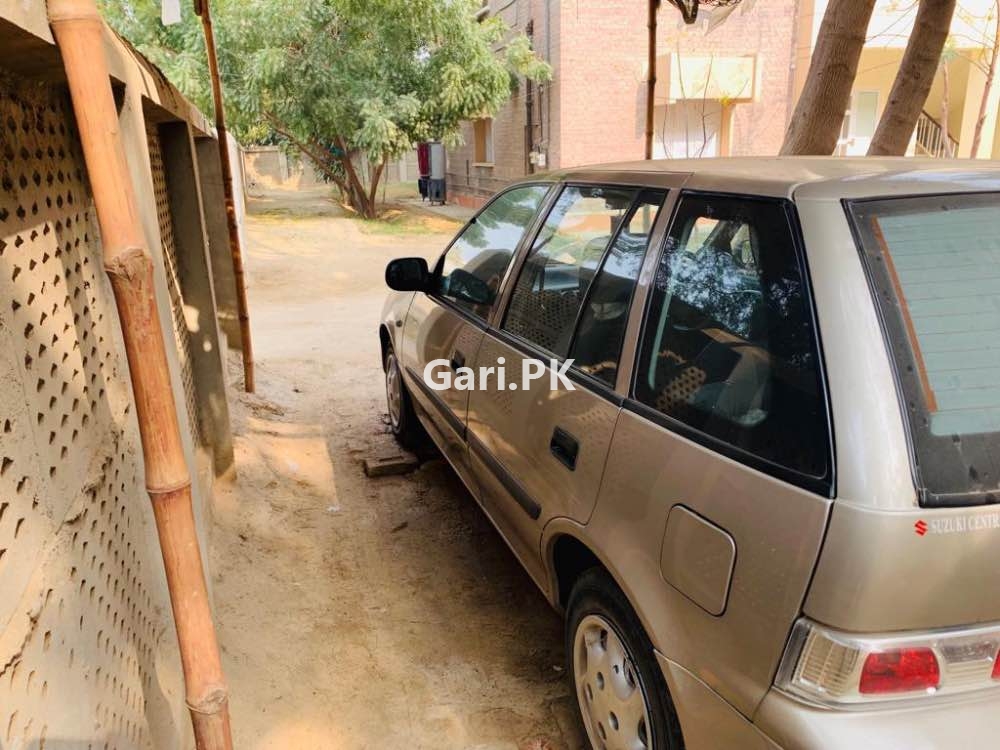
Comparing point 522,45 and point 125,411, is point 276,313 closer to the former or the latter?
point 125,411

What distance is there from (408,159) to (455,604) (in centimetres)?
3550

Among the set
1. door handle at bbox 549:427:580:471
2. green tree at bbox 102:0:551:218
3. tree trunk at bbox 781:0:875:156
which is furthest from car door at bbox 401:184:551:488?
green tree at bbox 102:0:551:218

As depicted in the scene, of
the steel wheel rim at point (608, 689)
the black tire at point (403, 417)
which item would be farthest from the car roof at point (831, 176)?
the black tire at point (403, 417)

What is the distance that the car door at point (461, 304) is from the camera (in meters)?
3.31

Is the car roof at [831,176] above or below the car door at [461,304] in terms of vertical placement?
above

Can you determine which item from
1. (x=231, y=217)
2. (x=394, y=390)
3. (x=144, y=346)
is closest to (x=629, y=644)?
(x=144, y=346)

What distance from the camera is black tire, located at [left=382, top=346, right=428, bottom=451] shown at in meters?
4.77

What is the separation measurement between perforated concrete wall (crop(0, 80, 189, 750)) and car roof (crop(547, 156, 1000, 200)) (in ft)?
5.52

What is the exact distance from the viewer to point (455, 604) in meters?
3.39

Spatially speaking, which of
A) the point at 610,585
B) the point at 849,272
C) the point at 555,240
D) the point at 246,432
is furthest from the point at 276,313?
the point at 849,272

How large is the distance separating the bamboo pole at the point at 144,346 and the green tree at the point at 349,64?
15.6m

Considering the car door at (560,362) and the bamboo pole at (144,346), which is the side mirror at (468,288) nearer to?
the car door at (560,362)

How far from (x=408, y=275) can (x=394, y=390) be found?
126 cm

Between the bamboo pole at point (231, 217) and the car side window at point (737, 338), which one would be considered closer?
the car side window at point (737, 338)
